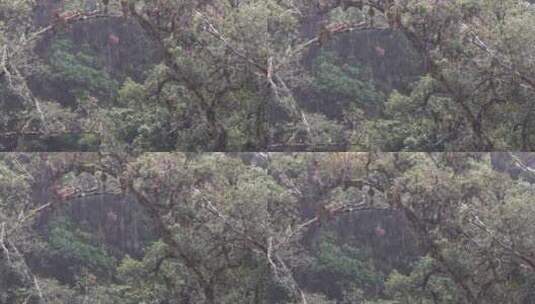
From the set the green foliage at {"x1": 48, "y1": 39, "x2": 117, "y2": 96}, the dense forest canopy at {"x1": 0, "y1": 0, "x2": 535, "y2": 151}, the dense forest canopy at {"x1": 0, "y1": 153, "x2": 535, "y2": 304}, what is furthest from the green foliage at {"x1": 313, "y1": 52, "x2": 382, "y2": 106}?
the green foliage at {"x1": 48, "y1": 39, "x2": 117, "y2": 96}

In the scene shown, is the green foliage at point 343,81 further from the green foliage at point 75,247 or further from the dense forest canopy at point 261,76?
the green foliage at point 75,247

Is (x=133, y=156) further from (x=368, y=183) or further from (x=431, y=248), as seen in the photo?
(x=431, y=248)

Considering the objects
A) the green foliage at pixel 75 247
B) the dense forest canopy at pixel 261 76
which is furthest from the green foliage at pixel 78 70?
the green foliage at pixel 75 247

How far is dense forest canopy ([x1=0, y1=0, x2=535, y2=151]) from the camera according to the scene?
582cm

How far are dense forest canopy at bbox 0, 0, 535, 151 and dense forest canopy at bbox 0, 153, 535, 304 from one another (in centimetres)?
53

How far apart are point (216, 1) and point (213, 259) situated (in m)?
1.65

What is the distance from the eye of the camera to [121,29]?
6.05 m

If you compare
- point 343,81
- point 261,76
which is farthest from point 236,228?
point 343,81

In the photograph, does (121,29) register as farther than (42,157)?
Yes

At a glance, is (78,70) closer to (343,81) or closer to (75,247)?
(75,247)

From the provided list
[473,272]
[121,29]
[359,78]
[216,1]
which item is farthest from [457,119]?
[121,29]

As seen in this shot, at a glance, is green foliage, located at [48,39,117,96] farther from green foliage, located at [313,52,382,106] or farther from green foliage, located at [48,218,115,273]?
green foliage, located at [313,52,382,106]

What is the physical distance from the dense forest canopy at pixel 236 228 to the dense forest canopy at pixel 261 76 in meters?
0.53

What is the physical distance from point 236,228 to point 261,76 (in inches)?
41.8
